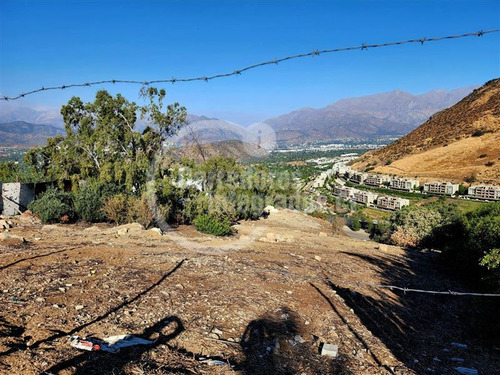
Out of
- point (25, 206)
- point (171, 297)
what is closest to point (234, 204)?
point (25, 206)

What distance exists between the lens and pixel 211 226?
46.6 ft

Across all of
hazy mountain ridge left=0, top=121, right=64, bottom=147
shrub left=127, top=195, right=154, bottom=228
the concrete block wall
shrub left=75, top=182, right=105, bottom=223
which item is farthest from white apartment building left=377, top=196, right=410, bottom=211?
hazy mountain ridge left=0, top=121, right=64, bottom=147

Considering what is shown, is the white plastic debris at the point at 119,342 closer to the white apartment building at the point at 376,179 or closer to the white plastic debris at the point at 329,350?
the white plastic debris at the point at 329,350

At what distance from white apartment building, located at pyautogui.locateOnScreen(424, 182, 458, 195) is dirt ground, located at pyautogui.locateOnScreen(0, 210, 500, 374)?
65235mm

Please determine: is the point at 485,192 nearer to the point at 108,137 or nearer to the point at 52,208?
the point at 108,137

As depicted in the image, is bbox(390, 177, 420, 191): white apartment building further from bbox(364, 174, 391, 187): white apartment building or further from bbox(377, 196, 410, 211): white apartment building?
bbox(377, 196, 410, 211): white apartment building

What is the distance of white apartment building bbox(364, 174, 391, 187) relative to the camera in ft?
286

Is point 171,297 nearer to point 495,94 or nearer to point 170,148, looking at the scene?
point 170,148

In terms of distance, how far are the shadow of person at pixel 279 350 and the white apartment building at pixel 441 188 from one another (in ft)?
232

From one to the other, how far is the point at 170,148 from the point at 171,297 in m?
11.0

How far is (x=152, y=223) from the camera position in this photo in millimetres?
14164

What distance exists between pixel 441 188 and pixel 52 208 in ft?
236

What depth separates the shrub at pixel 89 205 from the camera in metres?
13.4

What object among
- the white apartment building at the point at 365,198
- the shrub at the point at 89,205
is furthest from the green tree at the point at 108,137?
the white apartment building at the point at 365,198
